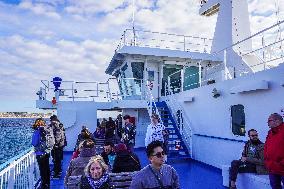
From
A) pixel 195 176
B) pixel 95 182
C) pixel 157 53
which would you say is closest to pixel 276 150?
pixel 95 182

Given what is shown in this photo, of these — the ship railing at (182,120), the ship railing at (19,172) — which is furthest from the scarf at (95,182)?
the ship railing at (182,120)

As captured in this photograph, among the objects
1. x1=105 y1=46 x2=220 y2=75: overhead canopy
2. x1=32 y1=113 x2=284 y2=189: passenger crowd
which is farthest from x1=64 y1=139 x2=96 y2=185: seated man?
x1=105 y1=46 x2=220 y2=75: overhead canopy

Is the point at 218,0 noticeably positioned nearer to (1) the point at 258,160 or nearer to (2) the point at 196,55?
(2) the point at 196,55

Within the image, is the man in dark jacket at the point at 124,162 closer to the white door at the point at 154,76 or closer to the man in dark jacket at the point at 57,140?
the man in dark jacket at the point at 57,140

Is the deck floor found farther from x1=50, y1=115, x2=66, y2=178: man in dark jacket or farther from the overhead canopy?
the overhead canopy

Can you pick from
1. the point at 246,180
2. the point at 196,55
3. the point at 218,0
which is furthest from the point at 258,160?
the point at 218,0

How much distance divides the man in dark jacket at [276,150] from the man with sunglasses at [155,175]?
2666mm

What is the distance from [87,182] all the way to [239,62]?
12970mm

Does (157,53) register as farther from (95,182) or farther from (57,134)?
(95,182)

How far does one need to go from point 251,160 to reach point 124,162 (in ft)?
10.5

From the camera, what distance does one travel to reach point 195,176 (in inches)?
392

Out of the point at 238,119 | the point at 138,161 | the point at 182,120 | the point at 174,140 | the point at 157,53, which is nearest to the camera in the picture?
the point at 138,161

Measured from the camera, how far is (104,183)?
163 inches

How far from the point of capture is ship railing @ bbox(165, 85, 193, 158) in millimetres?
13336
